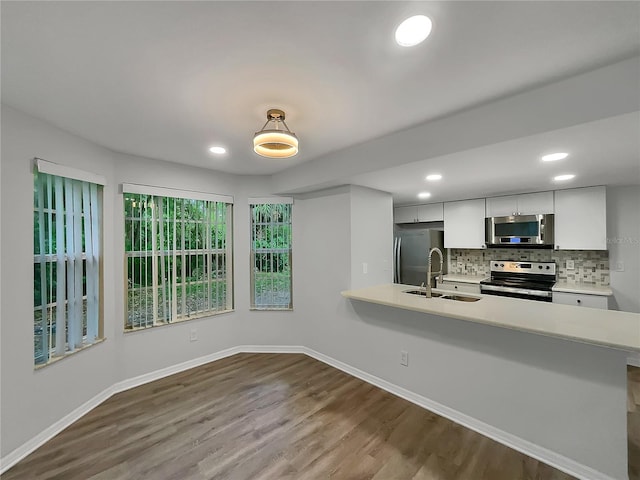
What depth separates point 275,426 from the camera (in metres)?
2.20

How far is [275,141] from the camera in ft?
5.78

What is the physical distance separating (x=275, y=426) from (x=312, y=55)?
8.53 ft

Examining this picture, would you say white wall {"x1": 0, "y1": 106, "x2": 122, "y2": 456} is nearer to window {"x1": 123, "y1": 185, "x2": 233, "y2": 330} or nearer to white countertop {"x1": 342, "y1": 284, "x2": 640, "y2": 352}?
window {"x1": 123, "y1": 185, "x2": 233, "y2": 330}

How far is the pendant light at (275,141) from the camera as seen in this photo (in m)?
1.75

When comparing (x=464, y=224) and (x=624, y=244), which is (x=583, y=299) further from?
(x=464, y=224)

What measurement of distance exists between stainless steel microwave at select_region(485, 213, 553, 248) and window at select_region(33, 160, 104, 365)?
4.81 meters

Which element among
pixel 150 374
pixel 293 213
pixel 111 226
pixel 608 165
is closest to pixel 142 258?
pixel 111 226

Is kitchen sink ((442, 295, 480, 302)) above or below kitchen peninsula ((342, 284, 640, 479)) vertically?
above

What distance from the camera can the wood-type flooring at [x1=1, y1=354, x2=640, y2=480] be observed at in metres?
1.76

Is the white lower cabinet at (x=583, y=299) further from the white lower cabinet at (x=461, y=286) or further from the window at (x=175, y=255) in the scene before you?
the window at (x=175, y=255)

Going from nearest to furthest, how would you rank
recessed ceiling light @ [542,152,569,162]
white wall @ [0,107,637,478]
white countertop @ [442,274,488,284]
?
1. white wall @ [0,107,637,478]
2. recessed ceiling light @ [542,152,569,162]
3. white countertop @ [442,274,488,284]

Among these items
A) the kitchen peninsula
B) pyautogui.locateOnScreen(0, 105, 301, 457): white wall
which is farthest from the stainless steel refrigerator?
pyautogui.locateOnScreen(0, 105, 301, 457): white wall

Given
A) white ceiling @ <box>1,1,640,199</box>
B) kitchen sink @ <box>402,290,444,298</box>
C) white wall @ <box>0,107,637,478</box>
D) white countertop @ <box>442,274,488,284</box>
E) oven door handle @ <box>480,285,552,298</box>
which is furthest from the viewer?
white countertop @ <box>442,274,488,284</box>

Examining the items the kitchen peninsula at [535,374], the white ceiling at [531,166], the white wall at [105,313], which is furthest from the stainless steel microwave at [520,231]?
the white wall at [105,313]
